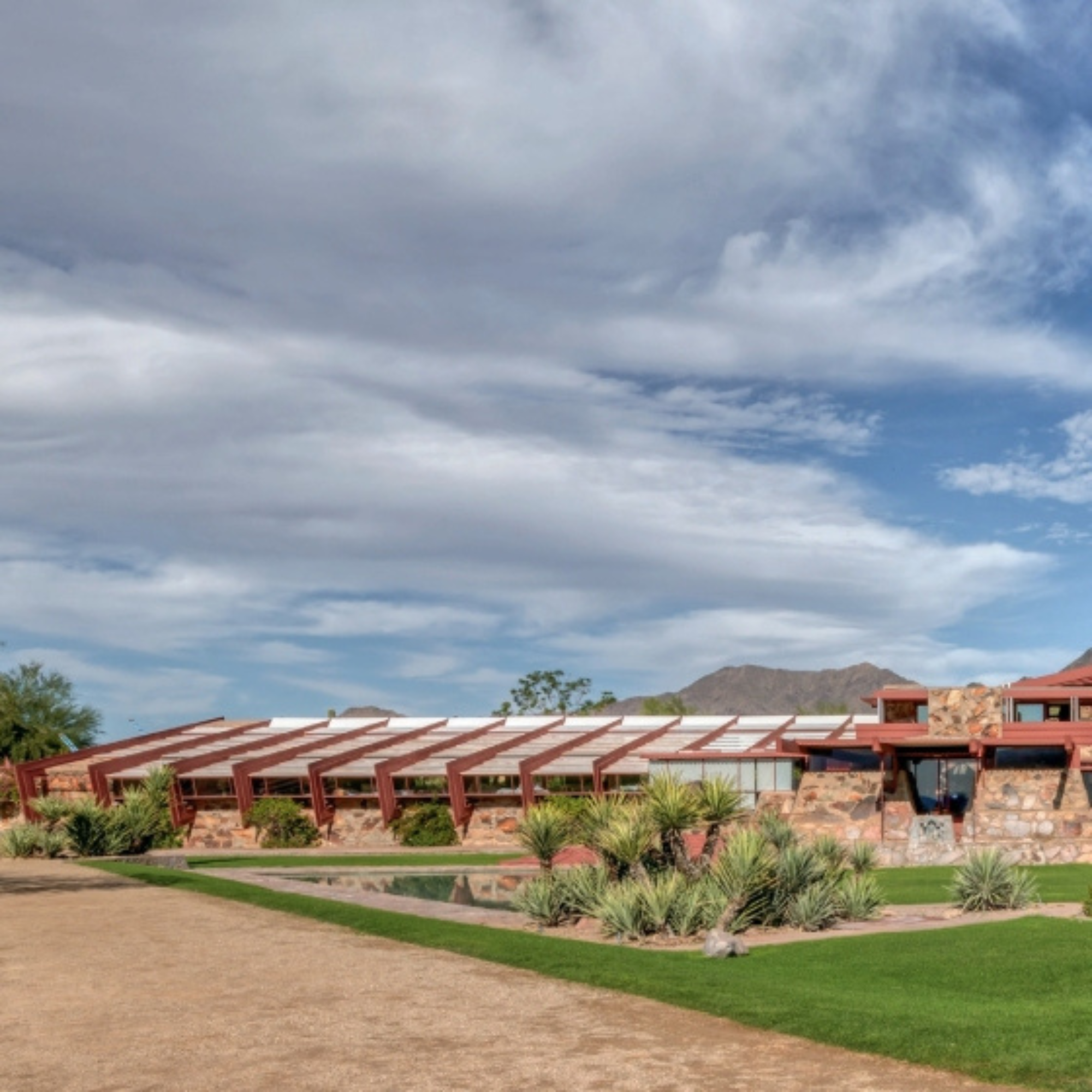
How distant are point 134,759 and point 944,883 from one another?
3820cm

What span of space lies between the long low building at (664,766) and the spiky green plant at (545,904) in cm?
1361

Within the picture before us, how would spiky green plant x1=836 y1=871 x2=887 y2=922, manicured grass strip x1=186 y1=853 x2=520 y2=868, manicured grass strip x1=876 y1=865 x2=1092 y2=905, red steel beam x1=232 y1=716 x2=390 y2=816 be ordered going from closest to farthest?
spiky green plant x1=836 y1=871 x2=887 y2=922 → manicured grass strip x1=876 y1=865 x2=1092 y2=905 → manicured grass strip x1=186 y1=853 x2=520 y2=868 → red steel beam x1=232 y1=716 x2=390 y2=816

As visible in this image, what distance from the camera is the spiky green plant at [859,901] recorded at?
19.2 metres

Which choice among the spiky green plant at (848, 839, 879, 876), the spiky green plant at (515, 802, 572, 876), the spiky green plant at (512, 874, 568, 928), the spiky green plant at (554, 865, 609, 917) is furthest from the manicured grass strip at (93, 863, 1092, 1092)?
the spiky green plant at (848, 839, 879, 876)

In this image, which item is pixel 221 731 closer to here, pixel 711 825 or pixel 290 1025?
pixel 711 825

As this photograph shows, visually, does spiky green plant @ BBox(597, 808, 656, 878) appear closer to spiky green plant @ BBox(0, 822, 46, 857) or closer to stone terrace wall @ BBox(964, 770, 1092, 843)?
stone terrace wall @ BBox(964, 770, 1092, 843)

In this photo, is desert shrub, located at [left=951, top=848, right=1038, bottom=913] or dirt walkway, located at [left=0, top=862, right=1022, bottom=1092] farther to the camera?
desert shrub, located at [left=951, top=848, right=1038, bottom=913]

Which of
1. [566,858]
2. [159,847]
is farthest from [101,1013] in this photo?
[159,847]

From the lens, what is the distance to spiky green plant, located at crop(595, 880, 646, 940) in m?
17.9

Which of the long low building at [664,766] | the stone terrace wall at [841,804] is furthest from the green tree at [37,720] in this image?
the stone terrace wall at [841,804]

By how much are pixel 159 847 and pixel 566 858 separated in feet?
77.6

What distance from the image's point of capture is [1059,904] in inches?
782

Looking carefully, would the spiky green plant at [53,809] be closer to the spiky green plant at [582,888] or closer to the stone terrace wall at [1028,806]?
the spiky green plant at [582,888]

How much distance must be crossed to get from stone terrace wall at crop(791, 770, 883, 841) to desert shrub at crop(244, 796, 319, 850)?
2066cm
